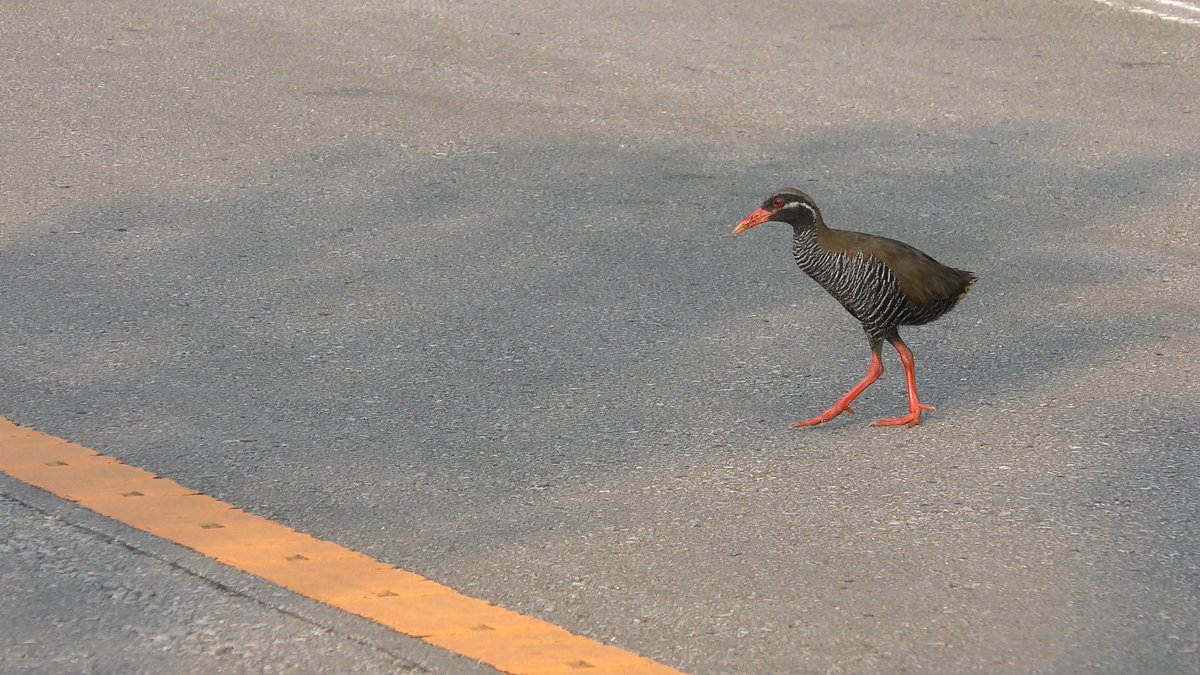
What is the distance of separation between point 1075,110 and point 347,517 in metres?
5.30

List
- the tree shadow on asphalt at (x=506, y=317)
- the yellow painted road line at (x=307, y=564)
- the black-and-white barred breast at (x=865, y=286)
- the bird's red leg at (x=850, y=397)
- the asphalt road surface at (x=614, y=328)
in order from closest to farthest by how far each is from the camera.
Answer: the yellow painted road line at (x=307, y=564), the asphalt road surface at (x=614, y=328), the tree shadow on asphalt at (x=506, y=317), the black-and-white barred breast at (x=865, y=286), the bird's red leg at (x=850, y=397)

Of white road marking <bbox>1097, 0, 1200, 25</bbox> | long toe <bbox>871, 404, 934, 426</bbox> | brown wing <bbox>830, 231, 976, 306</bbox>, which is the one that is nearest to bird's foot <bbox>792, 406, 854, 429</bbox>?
long toe <bbox>871, 404, 934, 426</bbox>

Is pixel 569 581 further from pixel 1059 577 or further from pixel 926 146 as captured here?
pixel 926 146

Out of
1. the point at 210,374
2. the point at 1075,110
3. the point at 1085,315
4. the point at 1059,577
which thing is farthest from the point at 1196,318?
the point at 210,374

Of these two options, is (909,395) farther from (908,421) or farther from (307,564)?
(307,564)

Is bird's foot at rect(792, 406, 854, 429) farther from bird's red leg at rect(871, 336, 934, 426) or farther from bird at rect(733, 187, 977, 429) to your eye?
bird's red leg at rect(871, 336, 934, 426)

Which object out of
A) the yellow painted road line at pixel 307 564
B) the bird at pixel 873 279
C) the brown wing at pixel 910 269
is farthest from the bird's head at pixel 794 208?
the yellow painted road line at pixel 307 564

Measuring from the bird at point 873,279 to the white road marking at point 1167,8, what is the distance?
572 centimetres

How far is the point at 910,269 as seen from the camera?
4719mm

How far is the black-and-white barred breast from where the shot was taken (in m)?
4.68

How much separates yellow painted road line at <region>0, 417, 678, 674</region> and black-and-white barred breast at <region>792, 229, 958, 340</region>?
5.26 ft

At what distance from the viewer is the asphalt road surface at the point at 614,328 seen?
370cm

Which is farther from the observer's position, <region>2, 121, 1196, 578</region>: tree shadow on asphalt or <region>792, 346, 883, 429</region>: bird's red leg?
<region>792, 346, 883, 429</region>: bird's red leg

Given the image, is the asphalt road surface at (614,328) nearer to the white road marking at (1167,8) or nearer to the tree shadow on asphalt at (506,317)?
the tree shadow on asphalt at (506,317)
